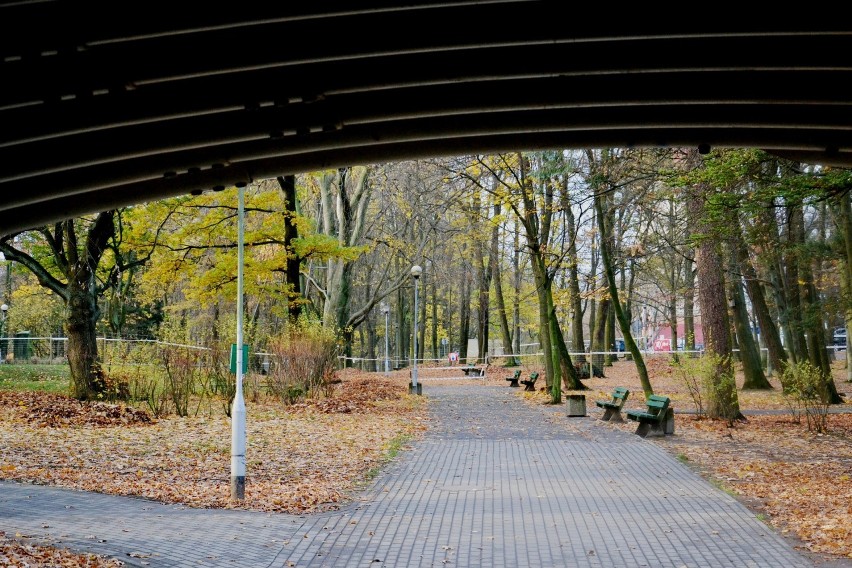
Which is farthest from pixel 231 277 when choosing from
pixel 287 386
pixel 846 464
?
pixel 846 464

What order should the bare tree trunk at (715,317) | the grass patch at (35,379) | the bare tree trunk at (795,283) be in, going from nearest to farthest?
1. the bare tree trunk at (715,317)
2. the bare tree trunk at (795,283)
3. the grass patch at (35,379)

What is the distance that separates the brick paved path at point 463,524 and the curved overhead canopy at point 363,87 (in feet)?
11.1

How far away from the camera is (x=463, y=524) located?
29.2 ft

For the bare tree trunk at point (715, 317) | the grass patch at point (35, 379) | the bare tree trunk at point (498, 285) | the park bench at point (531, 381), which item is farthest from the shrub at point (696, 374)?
the bare tree trunk at point (498, 285)

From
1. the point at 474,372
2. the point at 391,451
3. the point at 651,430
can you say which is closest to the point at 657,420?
the point at 651,430

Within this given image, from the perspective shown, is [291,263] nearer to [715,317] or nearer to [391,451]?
[715,317]

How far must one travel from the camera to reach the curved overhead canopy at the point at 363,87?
6660 millimetres

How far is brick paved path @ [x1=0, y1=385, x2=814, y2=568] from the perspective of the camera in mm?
7469

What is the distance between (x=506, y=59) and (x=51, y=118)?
12.7ft

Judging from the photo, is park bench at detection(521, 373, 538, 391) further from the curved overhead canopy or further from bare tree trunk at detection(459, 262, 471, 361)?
bare tree trunk at detection(459, 262, 471, 361)

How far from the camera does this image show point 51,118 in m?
7.87

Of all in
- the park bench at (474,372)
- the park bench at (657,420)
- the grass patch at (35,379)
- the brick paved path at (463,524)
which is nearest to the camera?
the brick paved path at (463,524)

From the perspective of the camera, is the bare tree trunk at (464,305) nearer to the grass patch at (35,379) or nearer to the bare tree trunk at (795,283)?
the grass patch at (35,379)

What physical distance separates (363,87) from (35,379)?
23.6 m
